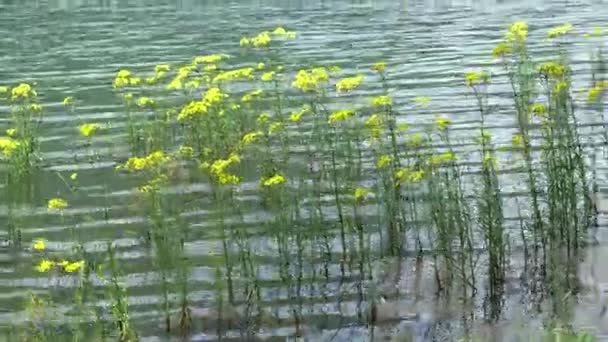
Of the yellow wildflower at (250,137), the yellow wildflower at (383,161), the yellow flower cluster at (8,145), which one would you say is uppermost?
the yellow wildflower at (383,161)

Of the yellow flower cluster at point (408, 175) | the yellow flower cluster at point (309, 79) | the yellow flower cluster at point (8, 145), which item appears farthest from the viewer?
the yellow flower cluster at point (8, 145)

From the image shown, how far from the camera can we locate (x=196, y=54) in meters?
24.5

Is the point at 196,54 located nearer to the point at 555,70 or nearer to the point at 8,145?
the point at 8,145

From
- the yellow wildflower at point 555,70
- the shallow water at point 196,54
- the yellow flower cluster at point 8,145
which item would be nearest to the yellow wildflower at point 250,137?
the shallow water at point 196,54

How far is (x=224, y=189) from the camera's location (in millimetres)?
11211

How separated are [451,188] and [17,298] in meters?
3.88

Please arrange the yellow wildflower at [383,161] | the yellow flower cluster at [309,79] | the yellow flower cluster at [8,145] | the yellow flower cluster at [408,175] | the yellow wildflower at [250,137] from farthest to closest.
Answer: the yellow flower cluster at [8,145], the yellow wildflower at [250,137], the yellow flower cluster at [309,79], the yellow wildflower at [383,161], the yellow flower cluster at [408,175]

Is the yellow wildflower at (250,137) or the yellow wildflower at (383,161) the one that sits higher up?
the yellow wildflower at (383,161)

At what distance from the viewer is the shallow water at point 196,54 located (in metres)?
9.17

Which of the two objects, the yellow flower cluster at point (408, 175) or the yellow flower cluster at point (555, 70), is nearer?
the yellow flower cluster at point (408, 175)

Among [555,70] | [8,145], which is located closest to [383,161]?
[555,70]

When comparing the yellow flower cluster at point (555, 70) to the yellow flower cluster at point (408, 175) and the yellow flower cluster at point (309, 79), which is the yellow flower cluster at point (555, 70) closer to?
the yellow flower cluster at point (408, 175)

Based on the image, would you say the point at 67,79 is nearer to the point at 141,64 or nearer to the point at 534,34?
the point at 141,64

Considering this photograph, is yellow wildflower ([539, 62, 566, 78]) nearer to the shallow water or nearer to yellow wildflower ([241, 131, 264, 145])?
the shallow water
